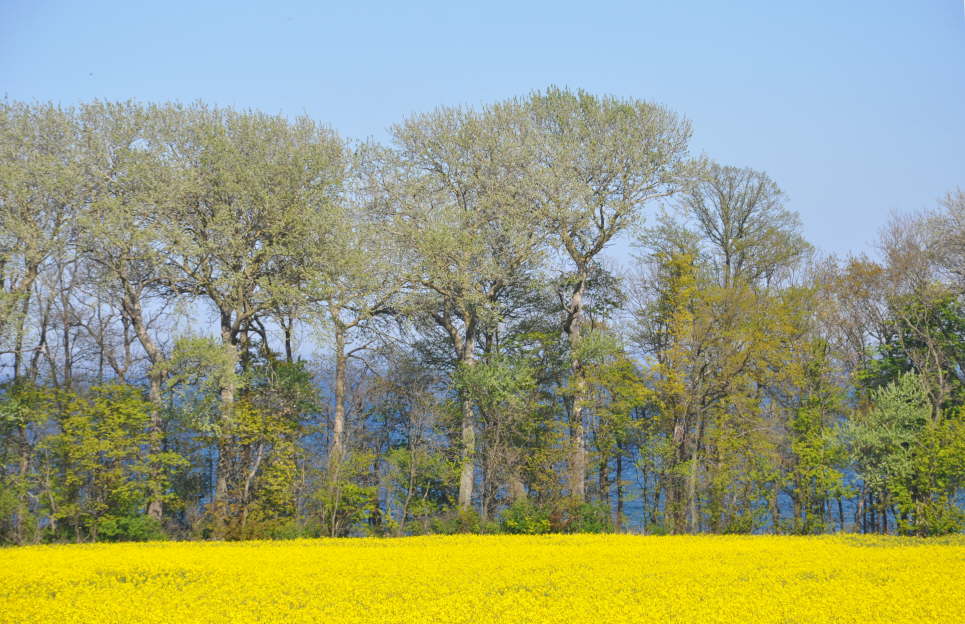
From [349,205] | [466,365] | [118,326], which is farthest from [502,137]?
[118,326]

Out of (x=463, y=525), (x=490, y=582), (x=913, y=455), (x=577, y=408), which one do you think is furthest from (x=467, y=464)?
(x=913, y=455)

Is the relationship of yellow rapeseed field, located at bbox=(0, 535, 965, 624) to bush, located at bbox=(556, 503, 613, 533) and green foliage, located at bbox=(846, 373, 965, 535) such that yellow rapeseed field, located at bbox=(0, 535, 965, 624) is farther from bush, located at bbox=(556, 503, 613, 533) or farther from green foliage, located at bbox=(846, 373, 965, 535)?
green foliage, located at bbox=(846, 373, 965, 535)

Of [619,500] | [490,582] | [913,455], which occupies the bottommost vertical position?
[490,582]

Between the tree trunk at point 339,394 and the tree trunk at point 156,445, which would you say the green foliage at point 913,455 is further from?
the tree trunk at point 156,445

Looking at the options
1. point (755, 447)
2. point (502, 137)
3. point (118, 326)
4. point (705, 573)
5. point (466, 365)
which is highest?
point (502, 137)

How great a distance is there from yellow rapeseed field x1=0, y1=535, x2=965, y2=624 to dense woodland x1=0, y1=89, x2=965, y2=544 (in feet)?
19.9

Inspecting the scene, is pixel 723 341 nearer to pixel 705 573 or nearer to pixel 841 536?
pixel 841 536

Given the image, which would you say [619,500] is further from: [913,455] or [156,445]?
[156,445]

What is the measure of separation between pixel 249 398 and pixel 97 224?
9040 millimetres

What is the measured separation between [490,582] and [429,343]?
22.8 m

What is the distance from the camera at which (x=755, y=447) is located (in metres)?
35.0

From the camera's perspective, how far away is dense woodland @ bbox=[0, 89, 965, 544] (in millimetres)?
33156

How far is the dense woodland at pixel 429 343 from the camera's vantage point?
1305 inches

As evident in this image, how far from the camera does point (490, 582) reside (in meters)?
19.5
